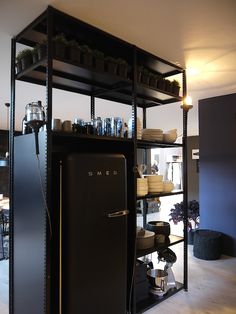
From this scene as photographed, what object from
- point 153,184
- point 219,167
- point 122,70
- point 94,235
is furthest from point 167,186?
point 219,167

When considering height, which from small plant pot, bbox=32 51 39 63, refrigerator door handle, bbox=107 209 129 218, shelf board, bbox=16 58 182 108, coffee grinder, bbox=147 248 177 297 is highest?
small plant pot, bbox=32 51 39 63

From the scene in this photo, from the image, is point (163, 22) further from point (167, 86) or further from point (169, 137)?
point (169, 137)

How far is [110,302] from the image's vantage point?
6.64 feet

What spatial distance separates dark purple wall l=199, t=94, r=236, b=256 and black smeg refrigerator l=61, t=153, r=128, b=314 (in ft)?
7.89

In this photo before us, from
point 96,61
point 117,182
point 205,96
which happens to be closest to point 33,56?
point 96,61

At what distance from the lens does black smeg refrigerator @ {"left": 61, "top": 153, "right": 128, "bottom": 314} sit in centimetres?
177

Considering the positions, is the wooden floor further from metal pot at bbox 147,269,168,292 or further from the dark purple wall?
the dark purple wall

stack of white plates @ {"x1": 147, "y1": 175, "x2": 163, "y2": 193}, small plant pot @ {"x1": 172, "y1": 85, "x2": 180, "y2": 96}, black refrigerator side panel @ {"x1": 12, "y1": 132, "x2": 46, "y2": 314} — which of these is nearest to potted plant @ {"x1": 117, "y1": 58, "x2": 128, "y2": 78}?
small plant pot @ {"x1": 172, "y1": 85, "x2": 180, "y2": 96}

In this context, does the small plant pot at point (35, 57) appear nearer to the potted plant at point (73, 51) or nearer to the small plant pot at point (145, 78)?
the potted plant at point (73, 51)

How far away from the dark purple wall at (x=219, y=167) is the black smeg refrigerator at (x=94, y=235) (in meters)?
2.41

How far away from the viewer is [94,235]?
1891mm

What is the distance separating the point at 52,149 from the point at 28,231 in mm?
644

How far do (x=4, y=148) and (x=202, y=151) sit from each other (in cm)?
531

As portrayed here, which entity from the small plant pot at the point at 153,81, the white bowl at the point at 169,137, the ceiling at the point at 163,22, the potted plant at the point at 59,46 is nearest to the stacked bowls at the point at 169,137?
the white bowl at the point at 169,137
